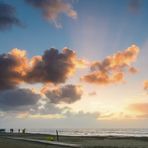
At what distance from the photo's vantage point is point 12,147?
3909 cm

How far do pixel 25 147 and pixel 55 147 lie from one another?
405 cm

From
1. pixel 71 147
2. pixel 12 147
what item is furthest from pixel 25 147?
pixel 71 147

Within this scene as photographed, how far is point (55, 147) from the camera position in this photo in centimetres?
3847

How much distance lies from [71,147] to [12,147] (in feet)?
23.6

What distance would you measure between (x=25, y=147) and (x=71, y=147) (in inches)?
233

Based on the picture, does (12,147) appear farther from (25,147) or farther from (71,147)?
(71,147)

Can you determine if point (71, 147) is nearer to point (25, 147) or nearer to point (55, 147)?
point (55, 147)

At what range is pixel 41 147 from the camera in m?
39.4

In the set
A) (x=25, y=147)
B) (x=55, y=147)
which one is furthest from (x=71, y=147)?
(x=25, y=147)

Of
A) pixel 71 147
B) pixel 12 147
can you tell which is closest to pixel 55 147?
pixel 71 147

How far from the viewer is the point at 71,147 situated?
126 feet

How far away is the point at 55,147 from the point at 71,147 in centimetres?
192

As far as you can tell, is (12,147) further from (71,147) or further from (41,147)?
(71,147)

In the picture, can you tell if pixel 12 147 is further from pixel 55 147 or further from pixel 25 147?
pixel 55 147
